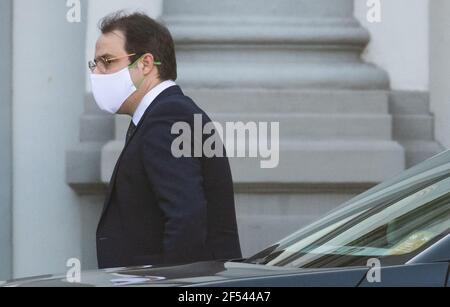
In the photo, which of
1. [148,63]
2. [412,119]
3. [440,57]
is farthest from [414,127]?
[148,63]

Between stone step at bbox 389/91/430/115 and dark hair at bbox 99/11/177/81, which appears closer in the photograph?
dark hair at bbox 99/11/177/81

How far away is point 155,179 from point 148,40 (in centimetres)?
65

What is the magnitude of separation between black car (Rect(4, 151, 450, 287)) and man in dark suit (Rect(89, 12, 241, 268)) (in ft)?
1.23

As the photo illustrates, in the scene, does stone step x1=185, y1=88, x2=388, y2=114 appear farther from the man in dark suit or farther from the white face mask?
the man in dark suit

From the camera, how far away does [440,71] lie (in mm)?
7656

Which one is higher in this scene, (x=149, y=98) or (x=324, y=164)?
(x=149, y=98)

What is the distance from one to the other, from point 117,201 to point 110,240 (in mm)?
144

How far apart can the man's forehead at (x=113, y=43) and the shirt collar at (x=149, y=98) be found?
21 centimetres

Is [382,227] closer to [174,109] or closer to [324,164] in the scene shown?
[174,109]

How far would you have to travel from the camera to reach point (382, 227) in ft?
11.5

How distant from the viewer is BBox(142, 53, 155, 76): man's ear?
15.2ft

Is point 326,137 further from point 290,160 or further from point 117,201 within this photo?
point 117,201

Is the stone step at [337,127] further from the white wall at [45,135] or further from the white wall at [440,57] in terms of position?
the white wall at [45,135]

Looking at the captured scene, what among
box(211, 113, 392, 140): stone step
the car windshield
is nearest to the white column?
box(211, 113, 392, 140): stone step
